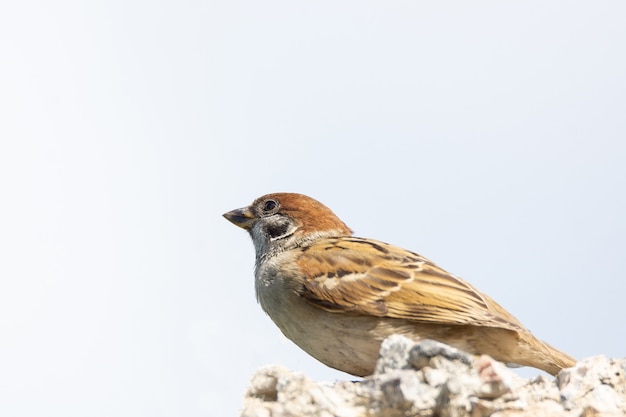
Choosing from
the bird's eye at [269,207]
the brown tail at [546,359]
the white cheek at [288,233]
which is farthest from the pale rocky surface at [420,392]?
the bird's eye at [269,207]

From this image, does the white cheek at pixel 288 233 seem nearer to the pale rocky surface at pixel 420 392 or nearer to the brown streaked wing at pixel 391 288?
the brown streaked wing at pixel 391 288

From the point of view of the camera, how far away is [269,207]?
328 inches

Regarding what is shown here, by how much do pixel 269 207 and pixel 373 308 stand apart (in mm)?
2162

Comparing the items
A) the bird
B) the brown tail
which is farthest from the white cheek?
the brown tail

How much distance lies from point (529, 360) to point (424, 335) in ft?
2.79

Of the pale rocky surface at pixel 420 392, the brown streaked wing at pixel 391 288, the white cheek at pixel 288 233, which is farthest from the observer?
the white cheek at pixel 288 233

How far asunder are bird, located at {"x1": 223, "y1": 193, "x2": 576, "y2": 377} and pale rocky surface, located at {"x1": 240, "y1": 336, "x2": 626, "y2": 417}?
1648 mm

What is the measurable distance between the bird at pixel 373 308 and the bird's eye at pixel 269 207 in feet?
2.86

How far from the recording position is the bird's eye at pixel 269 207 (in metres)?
8.27

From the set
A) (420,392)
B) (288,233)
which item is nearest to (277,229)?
(288,233)

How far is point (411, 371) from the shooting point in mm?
4262

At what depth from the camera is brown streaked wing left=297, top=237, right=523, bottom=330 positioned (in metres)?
6.39

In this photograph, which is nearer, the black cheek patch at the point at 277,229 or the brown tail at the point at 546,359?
the brown tail at the point at 546,359

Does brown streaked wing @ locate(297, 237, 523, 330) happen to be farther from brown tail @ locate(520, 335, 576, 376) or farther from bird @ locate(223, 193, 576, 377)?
brown tail @ locate(520, 335, 576, 376)
